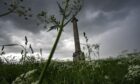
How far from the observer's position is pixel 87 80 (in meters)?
4.24

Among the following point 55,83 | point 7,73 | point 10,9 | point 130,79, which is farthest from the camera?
point 7,73

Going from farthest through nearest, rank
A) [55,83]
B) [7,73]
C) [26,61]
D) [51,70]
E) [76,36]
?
1. [76,36]
2. [26,61]
3. [51,70]
4. [7,73]
5. [55,83]

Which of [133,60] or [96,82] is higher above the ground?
[133,60]

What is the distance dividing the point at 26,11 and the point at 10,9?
49 centimetres

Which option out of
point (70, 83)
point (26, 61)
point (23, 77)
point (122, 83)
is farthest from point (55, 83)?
point (26, 61)

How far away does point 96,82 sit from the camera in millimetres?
4355

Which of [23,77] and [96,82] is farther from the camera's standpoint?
[96,82]

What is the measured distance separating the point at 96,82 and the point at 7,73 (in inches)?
80.9

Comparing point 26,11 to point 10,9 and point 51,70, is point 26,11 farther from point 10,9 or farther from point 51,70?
point 51,70

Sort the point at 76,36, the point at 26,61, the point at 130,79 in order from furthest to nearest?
1. the point at 76,36
2. the point at 26,61
3. the point at 130,79

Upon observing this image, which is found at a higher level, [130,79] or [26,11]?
[26,11]

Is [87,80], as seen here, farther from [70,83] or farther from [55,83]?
[55,83]

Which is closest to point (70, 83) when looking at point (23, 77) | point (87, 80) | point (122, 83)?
point (87, 80)

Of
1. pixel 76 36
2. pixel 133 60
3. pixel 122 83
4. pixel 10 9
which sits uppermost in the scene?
pixel 76 36
